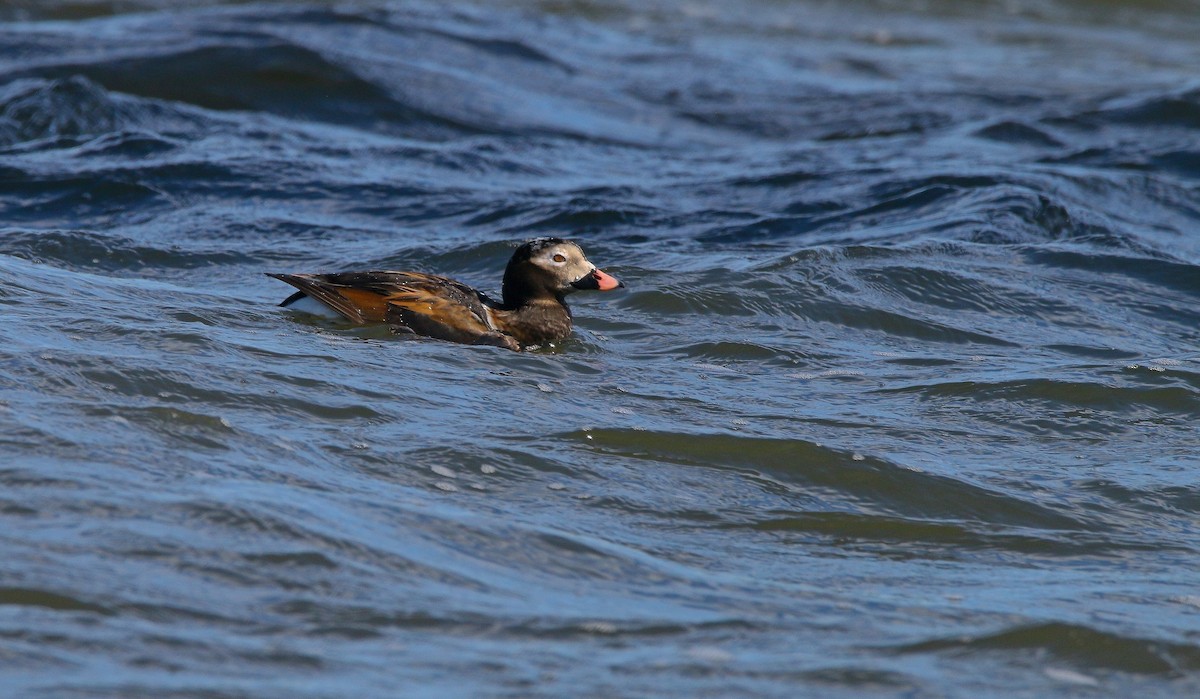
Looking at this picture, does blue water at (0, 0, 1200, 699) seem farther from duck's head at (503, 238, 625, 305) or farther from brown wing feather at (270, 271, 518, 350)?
duck's head at (503, 238, 625, 305)

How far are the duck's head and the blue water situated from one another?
12.3 inches

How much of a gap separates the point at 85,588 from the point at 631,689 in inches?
64.3

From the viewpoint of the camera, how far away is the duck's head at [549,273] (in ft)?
27.3

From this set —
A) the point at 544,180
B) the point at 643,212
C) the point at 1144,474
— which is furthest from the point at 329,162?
the point at 1144,474

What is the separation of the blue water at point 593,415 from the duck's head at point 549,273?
1.02 ft

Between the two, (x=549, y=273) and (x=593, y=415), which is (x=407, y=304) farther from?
(x=593, y=415)

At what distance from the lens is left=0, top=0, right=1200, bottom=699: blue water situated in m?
4.64

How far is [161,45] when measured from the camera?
57.1 ft

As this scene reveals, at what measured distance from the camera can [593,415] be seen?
22.7 feet

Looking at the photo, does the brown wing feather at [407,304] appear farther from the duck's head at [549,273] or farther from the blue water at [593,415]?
the duck's head at [549,273]

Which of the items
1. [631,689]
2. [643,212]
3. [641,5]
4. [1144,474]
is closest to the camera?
[631,689]

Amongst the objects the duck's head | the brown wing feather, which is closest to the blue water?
the brown wing feather

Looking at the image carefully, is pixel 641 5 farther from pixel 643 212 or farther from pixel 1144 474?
pixel 1144 474

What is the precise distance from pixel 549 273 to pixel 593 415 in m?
1.61
